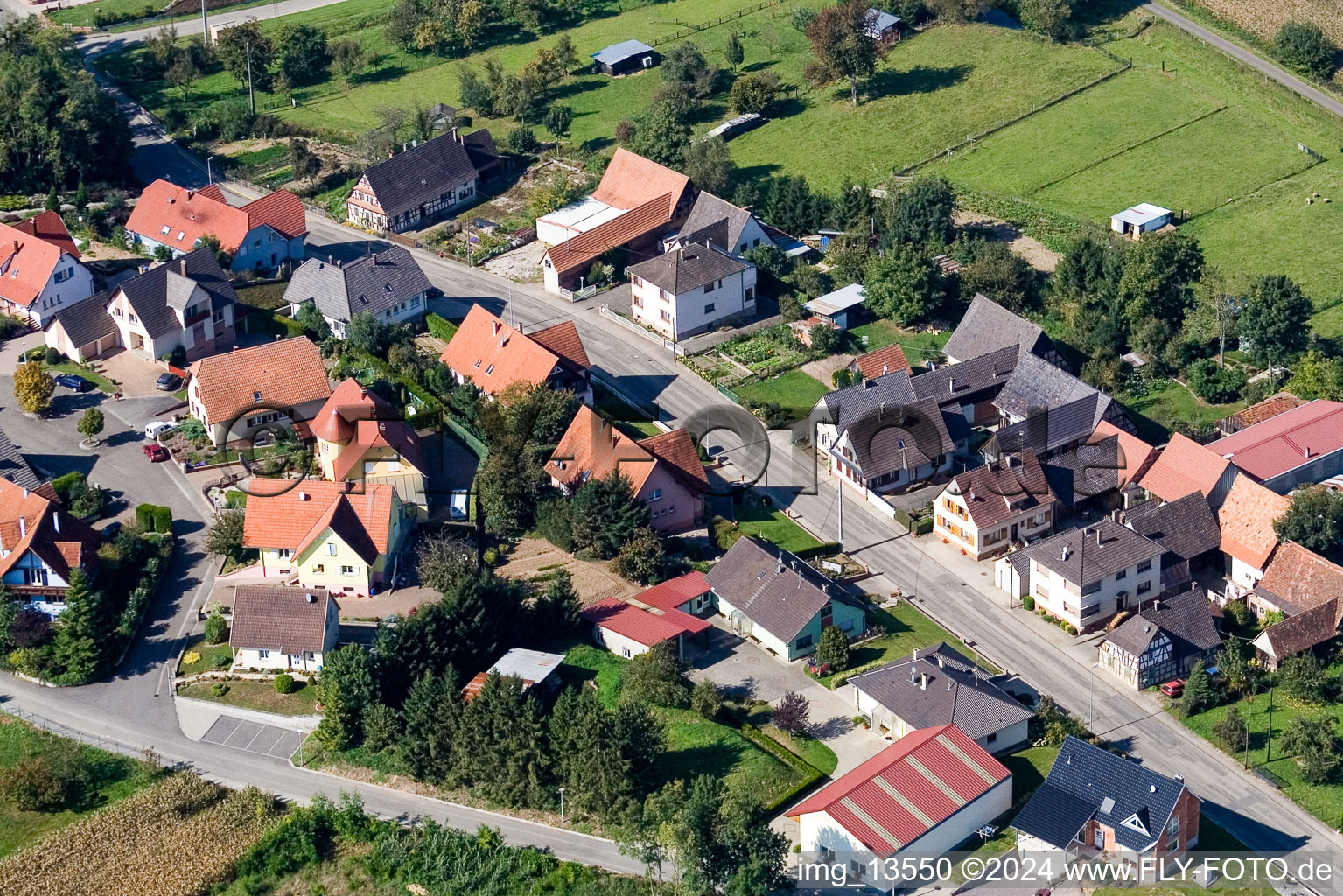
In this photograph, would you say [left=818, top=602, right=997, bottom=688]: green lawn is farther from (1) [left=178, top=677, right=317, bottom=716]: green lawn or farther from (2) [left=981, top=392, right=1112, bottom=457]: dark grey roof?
(1) [left=178, top=677, right=317, bottom=716]: green lawn

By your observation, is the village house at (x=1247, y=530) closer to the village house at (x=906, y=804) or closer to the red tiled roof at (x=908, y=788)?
the red tiled roof at (x=908, y=788)

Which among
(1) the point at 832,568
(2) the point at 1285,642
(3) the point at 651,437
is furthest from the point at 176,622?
(2) the point at 1285,642

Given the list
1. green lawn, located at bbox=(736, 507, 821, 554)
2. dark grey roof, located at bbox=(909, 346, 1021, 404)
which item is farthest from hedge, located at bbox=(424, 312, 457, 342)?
dark grey roof, located at bbox=(909, 346, 1021, 404)

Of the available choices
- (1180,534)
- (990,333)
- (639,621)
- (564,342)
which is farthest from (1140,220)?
(639,621)

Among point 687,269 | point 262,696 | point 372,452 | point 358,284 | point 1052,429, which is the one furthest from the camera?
point 687,269

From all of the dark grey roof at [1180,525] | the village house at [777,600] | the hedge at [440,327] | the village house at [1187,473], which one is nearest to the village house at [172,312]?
the hedge at [440,327]

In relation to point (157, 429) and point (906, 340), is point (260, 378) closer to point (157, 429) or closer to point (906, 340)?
point (157, 429)

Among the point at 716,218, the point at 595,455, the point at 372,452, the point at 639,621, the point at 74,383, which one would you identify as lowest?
the point at 639,621
